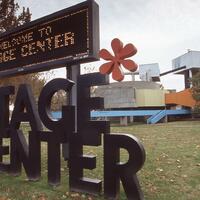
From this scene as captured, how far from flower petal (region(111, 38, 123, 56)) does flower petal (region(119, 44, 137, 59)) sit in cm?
8

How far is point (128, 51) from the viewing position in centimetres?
652

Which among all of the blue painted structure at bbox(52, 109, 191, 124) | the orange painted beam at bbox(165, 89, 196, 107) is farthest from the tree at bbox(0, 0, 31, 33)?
the orange painted beam at bbox(165, 89, 196, 107)

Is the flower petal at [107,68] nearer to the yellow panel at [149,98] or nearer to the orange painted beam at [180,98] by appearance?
the yellow panel at [149,98]

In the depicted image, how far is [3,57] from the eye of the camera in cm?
964

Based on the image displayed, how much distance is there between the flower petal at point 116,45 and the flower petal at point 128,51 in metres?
0.08

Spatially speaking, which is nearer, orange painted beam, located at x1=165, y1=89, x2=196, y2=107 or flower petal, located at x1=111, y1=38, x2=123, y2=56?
flower petal, located at x1=111, y1=38, x2=123, y2=56

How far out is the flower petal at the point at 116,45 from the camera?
261 inches

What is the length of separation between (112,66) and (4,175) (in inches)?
146

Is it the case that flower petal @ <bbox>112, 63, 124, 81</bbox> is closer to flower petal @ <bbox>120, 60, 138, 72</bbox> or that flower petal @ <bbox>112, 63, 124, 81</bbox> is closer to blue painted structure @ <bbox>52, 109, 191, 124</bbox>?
flower petal @ <bbox>120, 60, 138, 72</bbox>

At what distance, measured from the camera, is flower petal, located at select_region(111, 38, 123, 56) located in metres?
6.62

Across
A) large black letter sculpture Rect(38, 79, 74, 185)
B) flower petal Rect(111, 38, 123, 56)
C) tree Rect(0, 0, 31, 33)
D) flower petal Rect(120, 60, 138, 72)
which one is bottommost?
large black letter sculpture Rect(38, 79, 74, 185)

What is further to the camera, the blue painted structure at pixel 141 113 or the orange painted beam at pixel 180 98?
the orange painted beam at pixel 180 98

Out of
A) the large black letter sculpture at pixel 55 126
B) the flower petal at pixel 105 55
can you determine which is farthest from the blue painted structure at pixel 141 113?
the flower petal at pixel 105 55

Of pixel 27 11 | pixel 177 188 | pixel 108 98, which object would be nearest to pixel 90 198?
pixel 177 188
